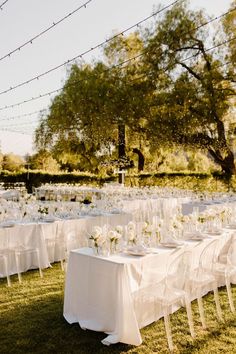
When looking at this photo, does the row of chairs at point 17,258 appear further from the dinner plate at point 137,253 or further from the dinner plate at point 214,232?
the dinner plate at point 214,232

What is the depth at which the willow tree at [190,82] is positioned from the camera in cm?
1766

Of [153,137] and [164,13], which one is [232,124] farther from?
[164,13]

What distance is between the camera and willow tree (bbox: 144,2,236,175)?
17656mm

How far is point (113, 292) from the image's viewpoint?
3783 millimetres

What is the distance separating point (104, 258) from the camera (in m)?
3.99

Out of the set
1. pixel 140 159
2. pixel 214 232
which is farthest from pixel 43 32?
pixel 140 159

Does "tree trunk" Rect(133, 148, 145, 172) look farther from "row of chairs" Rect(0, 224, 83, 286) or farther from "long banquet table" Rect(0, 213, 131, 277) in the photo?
"row of chairs" Rect(0, 224, 83, 286)

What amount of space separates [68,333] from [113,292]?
2.31ft

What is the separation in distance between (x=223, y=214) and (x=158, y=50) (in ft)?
46.4

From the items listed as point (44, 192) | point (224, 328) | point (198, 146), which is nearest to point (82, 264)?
point (224, 328)

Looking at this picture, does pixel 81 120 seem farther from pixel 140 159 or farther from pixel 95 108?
pixel 140 159

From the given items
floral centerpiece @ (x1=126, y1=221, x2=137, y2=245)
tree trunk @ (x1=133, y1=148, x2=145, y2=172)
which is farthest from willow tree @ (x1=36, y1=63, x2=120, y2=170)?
floral centerpiece @ (x1=126, y1=221, x2=137, y2=245)

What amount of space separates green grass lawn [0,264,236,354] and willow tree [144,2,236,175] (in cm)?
1395

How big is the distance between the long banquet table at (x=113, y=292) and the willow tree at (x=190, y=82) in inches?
571
